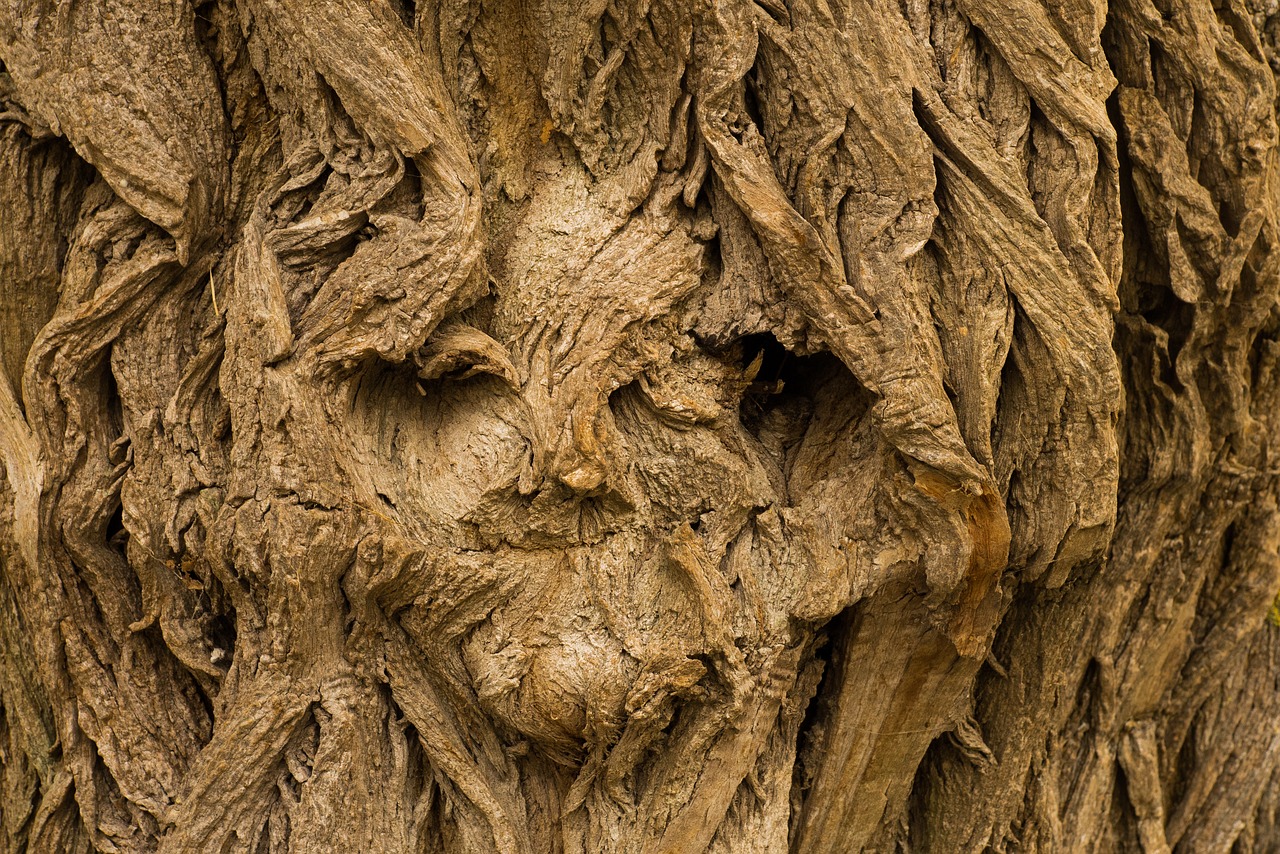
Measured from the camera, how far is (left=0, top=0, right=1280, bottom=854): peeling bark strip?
2424 mm

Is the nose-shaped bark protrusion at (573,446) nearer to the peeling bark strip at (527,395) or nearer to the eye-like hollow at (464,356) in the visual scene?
the peeling bark strip at (527,395)

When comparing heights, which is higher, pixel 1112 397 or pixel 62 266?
pixel 1112 397

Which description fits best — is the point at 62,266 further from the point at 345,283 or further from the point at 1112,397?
the point at 1112,397

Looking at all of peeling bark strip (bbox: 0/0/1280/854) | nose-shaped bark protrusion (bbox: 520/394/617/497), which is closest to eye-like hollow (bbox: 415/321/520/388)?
peeling bark strip (bbox: 0/0/1280/854)

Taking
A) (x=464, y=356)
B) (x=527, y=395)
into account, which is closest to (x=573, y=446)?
(x=527, y=395)

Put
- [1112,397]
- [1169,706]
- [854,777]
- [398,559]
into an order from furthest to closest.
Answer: [1169,706] < [854,777] < [1112,397] < [398,559]

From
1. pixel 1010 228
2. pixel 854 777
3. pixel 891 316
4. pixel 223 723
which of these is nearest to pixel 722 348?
pixel 891 316

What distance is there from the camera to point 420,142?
2.39 m

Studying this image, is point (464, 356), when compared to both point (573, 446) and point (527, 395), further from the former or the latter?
point (573, 446)

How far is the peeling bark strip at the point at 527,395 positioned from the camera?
7.95 feet

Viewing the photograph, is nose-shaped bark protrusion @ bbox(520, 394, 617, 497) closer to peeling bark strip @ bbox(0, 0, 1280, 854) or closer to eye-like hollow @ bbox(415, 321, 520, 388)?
peeling bark strip @ bbox(0, 0, 1280, 854)

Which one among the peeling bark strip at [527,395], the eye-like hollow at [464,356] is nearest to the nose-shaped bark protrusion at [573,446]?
the peeling bark strip at [527,395]

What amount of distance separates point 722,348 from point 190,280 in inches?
50.2

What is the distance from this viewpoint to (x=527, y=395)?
247 cm
